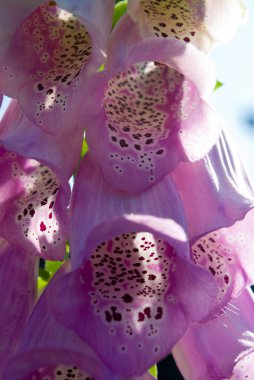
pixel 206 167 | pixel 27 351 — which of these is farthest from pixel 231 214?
pixel 27 351

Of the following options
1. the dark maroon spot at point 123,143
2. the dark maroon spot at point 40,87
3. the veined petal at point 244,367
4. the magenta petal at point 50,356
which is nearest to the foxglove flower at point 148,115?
the dark maroon spot at point 123,143

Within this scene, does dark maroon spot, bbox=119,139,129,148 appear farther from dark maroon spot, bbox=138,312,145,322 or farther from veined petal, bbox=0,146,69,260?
dark maroon spot, bbox=138,312,145,322

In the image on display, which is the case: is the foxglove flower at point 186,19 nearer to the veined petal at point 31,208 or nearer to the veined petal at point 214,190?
the veined petal at point 214,190

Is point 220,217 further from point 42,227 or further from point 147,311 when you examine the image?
point 42,227

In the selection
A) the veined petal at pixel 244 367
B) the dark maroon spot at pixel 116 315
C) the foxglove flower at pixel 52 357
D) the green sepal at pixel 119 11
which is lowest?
the veined petal at pixel 244 367

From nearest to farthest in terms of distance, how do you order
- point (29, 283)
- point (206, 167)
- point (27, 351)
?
point (27, 351) → point (206, 167) → point (29, 283)

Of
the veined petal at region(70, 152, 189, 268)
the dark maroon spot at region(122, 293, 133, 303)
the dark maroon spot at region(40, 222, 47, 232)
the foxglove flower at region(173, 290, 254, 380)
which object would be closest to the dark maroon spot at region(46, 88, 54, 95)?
the veined petal at region(70, 152, 189, 268)

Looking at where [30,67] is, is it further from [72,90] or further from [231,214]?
[231,214]
